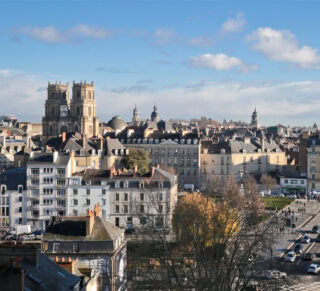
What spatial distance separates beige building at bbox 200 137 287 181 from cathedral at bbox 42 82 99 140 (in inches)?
1736

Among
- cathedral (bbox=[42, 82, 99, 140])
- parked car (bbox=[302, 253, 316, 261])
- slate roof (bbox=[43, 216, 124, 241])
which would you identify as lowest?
parked car (bbox=[302, 253, 316, 261])

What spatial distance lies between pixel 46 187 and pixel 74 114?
Answer: 85.6 metres

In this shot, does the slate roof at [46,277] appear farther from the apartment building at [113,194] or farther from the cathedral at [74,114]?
the cathedral at [74,114]

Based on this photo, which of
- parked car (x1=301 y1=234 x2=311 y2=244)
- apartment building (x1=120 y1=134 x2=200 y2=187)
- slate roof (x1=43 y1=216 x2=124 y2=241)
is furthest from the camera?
apartment building (x1=120 y1=134 x2=200 y2=187)

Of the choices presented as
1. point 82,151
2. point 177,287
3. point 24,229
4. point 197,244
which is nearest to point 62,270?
point 177,287

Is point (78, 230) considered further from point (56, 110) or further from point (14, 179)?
point (56, 110)

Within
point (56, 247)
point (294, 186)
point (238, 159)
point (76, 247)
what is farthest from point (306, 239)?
point (238, 159)

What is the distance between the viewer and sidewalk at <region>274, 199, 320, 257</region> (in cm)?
5659

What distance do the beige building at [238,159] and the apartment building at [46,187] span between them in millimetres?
45169

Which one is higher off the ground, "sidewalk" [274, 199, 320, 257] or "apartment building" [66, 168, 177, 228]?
"apartment building" [66, 168, 177, 228]

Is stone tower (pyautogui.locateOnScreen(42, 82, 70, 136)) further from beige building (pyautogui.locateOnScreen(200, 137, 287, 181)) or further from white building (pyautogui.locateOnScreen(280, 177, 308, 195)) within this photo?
white building (pyautogui.locateOnScreen(280, 177, 308, 195))

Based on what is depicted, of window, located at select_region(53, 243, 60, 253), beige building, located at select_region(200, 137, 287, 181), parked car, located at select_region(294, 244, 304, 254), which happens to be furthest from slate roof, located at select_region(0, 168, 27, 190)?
beige building, located at select_region(200, 137, 287, 181)

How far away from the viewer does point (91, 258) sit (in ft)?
125

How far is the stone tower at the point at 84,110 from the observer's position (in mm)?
148250
